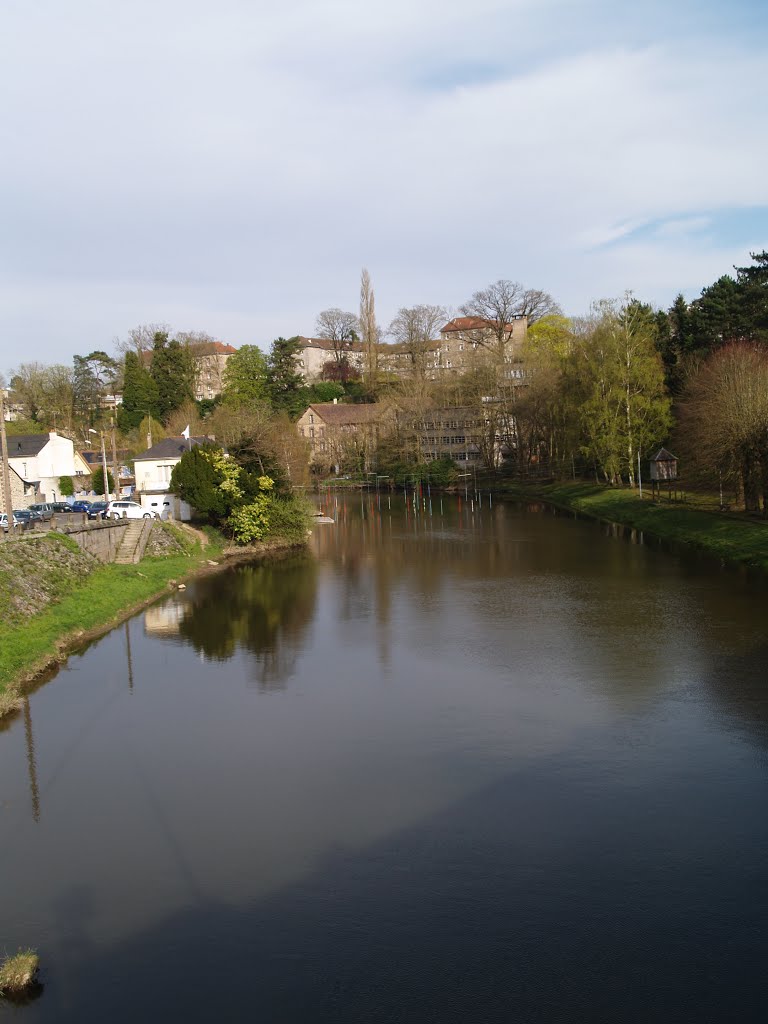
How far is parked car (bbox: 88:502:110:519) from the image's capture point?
38.2 m

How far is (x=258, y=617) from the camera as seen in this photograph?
2630cm

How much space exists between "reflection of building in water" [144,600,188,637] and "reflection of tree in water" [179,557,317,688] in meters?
0.26

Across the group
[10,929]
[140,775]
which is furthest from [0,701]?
[10,929]

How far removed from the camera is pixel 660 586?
27.7 m

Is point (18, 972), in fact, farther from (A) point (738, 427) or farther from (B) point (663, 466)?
(B) point (663, 466)

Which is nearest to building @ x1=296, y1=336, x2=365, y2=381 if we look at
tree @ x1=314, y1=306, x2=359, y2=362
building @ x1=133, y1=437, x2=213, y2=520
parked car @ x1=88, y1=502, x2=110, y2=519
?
tree @ x1=314, y1=306, x2=359, y2=362

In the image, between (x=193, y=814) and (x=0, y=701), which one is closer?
(x=193, y=814)

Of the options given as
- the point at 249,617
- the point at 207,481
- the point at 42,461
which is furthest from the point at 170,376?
the point at 249,617

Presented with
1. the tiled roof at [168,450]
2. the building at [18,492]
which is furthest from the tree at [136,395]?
the tiled roof at [168,450]

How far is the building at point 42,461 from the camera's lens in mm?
54656

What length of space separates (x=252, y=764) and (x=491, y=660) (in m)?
7.36

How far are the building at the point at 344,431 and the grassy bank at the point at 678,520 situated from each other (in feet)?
85.9

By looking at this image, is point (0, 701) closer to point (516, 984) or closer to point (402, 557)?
point (516, 984)

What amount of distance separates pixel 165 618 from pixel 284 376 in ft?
222
